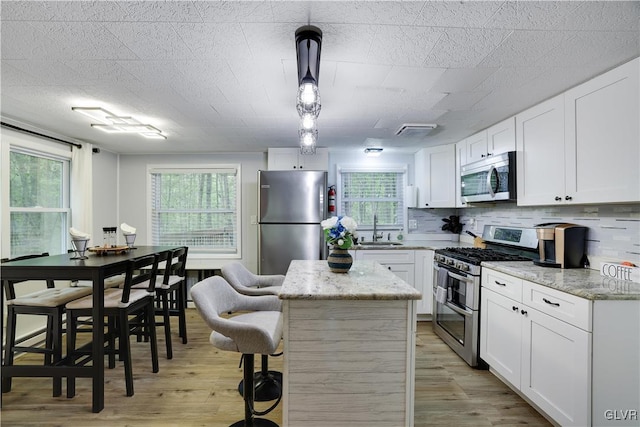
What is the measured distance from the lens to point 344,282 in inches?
75.9

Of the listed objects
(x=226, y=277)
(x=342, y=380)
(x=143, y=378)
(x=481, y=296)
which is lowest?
(x=143, y=378)

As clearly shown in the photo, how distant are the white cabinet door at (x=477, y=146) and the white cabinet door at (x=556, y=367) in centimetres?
177

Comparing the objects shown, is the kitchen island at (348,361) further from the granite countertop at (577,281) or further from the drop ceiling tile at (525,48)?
the drop ceiling tile at (525,48)

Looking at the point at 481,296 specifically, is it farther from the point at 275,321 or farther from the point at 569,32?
the point at 569,32

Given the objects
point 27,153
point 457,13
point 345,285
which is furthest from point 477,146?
point 27,153

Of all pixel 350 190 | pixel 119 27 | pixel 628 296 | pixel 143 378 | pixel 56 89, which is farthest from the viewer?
pixel 350 190

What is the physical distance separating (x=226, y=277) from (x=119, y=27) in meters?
1.61

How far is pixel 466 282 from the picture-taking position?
289 centimetres

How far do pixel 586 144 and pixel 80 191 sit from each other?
4.86 meters

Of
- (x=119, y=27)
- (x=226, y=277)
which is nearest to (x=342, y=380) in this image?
(x=226, y=277)

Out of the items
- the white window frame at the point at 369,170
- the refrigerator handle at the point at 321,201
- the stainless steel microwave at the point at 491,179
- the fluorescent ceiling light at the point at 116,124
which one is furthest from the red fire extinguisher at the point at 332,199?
the fluorescent ceiling light at the point at 116,124

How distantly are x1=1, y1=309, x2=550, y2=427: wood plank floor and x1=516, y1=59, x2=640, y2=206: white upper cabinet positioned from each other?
4.90 ft

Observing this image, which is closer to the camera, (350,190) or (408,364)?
(408,364)

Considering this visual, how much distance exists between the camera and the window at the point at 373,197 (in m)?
4.75
